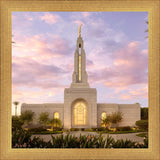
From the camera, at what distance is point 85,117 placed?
1933 cm

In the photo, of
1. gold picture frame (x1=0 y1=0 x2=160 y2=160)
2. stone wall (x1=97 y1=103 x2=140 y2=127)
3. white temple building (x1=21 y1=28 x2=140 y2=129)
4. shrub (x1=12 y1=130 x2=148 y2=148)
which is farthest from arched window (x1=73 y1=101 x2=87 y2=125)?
gold picture frame (x1=0 y1=0 x2=160 y2=160)

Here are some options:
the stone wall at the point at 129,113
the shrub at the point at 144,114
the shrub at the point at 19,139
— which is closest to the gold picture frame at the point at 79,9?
the shrub at the point at 19,139

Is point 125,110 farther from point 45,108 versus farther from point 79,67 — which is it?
point 45,108

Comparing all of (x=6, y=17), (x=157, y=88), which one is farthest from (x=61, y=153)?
(x=6, y=17)

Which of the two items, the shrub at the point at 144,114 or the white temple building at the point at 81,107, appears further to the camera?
the shrub at the point at 144,114

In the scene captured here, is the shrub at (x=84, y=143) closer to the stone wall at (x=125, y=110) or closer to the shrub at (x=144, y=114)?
the stone wall at (x=125, y=110)

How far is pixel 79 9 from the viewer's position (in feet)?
15.9

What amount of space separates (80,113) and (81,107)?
75cm

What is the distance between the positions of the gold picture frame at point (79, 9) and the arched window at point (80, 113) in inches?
583

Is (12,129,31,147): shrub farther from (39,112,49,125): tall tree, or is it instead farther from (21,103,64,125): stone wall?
(21,103,64,125): stone wall

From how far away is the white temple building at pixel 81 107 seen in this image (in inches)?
755

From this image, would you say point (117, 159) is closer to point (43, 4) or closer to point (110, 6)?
point (110, 6)

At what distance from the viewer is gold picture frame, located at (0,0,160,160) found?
4586 millimetres

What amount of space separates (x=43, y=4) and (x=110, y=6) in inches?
79.9
